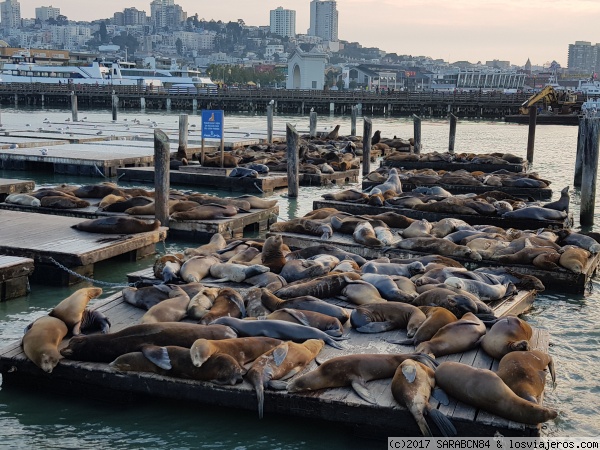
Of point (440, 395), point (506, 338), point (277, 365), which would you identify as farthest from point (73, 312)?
point (506, 338)

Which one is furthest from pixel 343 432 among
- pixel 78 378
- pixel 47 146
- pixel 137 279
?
pixel 47 146

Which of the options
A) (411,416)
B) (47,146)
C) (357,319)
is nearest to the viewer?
(411,416)

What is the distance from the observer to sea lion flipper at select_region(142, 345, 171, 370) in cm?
497

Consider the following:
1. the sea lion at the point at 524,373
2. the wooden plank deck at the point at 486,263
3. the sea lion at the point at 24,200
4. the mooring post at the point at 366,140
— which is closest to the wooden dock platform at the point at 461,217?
the wooden plank deck at the point at 486,263

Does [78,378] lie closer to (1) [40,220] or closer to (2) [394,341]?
(2) [394,341]

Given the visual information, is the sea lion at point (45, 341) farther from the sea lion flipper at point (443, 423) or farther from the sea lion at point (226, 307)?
the sea lion flipper at point (443, 423)

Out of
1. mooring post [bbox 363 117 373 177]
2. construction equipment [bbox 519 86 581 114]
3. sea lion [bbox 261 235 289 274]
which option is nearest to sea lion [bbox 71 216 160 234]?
sea lion [bbox 261 235 289 274]

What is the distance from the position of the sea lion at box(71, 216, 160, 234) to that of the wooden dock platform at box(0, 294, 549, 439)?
3728mm

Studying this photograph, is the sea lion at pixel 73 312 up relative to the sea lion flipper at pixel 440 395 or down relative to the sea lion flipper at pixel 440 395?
up

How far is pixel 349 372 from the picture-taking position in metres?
4.82

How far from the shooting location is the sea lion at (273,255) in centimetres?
721

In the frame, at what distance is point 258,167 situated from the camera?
1673 cm

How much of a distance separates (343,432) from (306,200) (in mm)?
10274

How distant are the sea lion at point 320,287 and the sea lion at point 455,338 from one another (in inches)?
49.1
